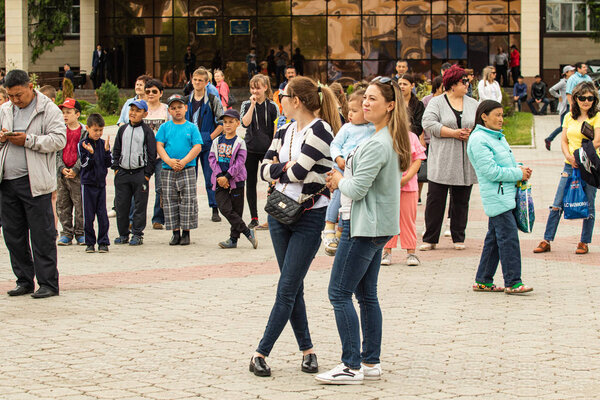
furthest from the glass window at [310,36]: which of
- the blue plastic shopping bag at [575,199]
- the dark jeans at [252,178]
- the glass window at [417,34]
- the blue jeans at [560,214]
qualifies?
the blue plastic shopping bag at [575,199]

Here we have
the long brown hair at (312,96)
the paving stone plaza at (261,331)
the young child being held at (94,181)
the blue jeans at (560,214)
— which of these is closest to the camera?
the paving stone plaza at (261,331)

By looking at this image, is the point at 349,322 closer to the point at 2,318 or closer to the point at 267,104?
the point at 2,318

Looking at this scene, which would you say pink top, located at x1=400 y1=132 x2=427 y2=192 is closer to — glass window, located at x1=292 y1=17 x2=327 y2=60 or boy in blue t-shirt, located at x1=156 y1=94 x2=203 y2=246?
boy in blue t-shirt, located at x1=156 y1=94 x2=203 y2=246

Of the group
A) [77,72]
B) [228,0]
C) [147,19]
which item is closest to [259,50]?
[228,0]

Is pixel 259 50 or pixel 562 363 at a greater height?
pixel 259 50

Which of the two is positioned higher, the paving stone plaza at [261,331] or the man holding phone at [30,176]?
the man holding phone at [30,176]

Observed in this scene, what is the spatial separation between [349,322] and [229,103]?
38.3 feet

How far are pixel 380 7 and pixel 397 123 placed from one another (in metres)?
41.8

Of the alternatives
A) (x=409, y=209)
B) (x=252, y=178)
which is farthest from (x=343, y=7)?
(x=409, y=209)

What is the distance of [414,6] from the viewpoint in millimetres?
46156

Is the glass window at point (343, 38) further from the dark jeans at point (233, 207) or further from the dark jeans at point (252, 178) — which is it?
the dark jeans at point (233, 207)

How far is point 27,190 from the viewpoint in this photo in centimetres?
837

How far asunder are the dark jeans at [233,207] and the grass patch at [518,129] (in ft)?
43.9

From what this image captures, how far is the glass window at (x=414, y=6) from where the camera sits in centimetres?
4612
